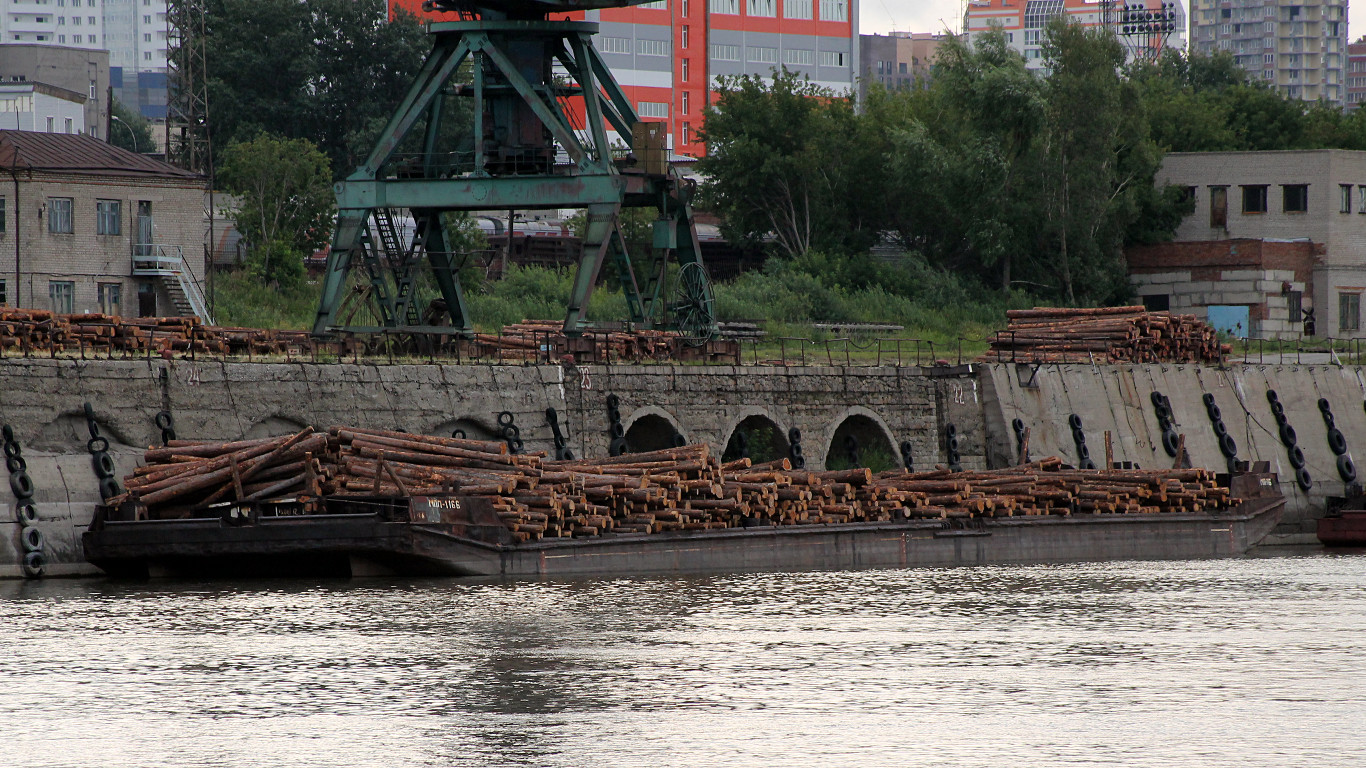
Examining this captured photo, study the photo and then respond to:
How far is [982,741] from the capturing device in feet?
53.4

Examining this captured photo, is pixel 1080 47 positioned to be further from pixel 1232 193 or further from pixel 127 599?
pixel 127 599

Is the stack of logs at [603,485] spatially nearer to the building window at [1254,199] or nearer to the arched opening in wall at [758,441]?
the arched opening in wall at [758,441]

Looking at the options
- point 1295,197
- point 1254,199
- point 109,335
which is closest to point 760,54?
point 1254,199

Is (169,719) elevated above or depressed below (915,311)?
below

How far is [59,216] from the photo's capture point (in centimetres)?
4450

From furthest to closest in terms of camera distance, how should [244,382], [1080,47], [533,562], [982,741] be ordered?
[1080,47]
[244,382]
[533,562]
[982,741]

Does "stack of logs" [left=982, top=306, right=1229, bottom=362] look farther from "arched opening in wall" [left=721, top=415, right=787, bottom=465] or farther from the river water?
the river water

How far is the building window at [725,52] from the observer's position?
113 metres

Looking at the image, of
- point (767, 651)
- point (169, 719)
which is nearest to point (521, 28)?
point (767, 651)

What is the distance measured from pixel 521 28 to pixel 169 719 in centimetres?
A: 2284

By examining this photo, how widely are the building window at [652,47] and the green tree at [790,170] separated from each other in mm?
45481

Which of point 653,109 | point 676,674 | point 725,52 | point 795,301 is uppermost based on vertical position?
point 725,52

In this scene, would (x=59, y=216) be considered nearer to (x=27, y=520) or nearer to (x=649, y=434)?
(x=649, y=434)

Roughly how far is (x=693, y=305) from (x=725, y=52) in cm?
7650
